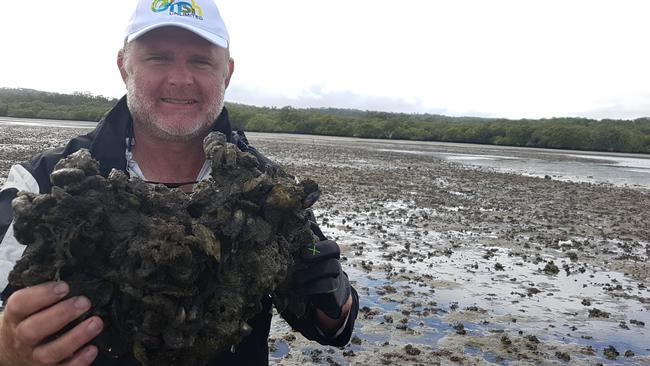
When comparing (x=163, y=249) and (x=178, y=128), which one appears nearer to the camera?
(x=163, y=249)

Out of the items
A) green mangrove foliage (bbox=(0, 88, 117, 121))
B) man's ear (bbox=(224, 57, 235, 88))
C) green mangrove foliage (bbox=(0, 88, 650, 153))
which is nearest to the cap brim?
man's ear (bbox=(224, 57, 235, 88))

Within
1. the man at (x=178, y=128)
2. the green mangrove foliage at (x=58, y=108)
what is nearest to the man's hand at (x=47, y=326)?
the man at (x=178, y=128)

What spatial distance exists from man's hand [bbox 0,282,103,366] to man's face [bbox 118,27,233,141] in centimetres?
133

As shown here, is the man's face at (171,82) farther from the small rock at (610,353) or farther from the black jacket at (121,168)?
the small rock at (610,353)

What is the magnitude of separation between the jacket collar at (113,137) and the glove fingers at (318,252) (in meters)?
1.02

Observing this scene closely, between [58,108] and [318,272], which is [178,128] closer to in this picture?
[318,272]

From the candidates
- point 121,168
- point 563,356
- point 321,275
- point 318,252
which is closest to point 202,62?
point 121,168

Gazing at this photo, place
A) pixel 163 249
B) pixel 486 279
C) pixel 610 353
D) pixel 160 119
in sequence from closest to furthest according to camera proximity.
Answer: pixel 163 249
pixel 160 119
pixel 610 353
pixel 486 279

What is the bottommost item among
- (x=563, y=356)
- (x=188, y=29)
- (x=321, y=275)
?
(x=563, y=356)

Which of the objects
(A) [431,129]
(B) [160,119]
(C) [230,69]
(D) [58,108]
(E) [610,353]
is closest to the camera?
(B) [160,119]

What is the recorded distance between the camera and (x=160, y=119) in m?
3.26

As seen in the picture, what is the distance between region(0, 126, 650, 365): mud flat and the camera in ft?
24.1

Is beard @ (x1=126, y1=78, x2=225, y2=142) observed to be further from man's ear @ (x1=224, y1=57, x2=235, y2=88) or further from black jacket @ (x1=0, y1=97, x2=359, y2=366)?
man's ear @ (x1=224, y1=57, x2=235, y2=88)

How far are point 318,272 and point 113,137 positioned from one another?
4.95 ft
